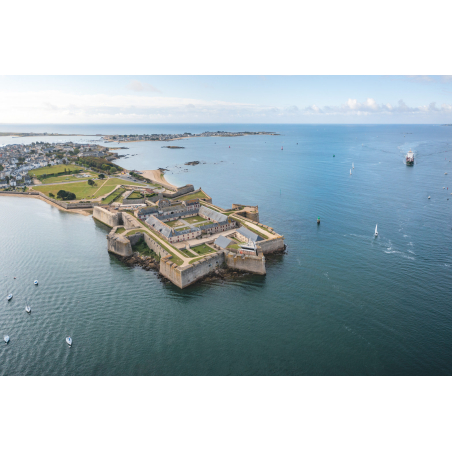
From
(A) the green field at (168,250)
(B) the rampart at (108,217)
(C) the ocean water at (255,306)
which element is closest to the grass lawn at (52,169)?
(C) the ocean water at (255,306)

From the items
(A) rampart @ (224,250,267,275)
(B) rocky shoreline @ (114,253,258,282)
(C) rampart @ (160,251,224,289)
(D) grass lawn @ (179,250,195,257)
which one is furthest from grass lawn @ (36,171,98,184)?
(A) rampart @ (224,250,267,275)

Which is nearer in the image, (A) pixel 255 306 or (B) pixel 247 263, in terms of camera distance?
(A) pixel 255 306

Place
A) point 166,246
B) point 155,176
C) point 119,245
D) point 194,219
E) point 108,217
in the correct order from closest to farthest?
point 166,246, point 119,245, point 194,219, point 108,217, point 155,176

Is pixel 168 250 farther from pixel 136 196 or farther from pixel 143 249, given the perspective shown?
pixel 136 196

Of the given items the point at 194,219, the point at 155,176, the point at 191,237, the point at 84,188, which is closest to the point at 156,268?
the point at 191,237

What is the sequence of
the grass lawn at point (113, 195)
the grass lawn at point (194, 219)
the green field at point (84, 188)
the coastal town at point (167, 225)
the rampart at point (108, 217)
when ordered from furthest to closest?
the green field at point (84, 188) → the grass lawn at point (113, 195) → the rampart at point (108, 217) → the grass lawn at point (194, 219) → the coastal town at point (167, 225)

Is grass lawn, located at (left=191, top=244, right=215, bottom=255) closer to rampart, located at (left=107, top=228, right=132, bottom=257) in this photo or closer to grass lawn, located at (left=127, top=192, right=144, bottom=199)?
rampart, located at (left=107, top=228, right=132, bottom=257)

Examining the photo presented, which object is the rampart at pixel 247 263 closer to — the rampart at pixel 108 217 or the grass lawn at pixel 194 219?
the grass lawn at pixel 194 219
